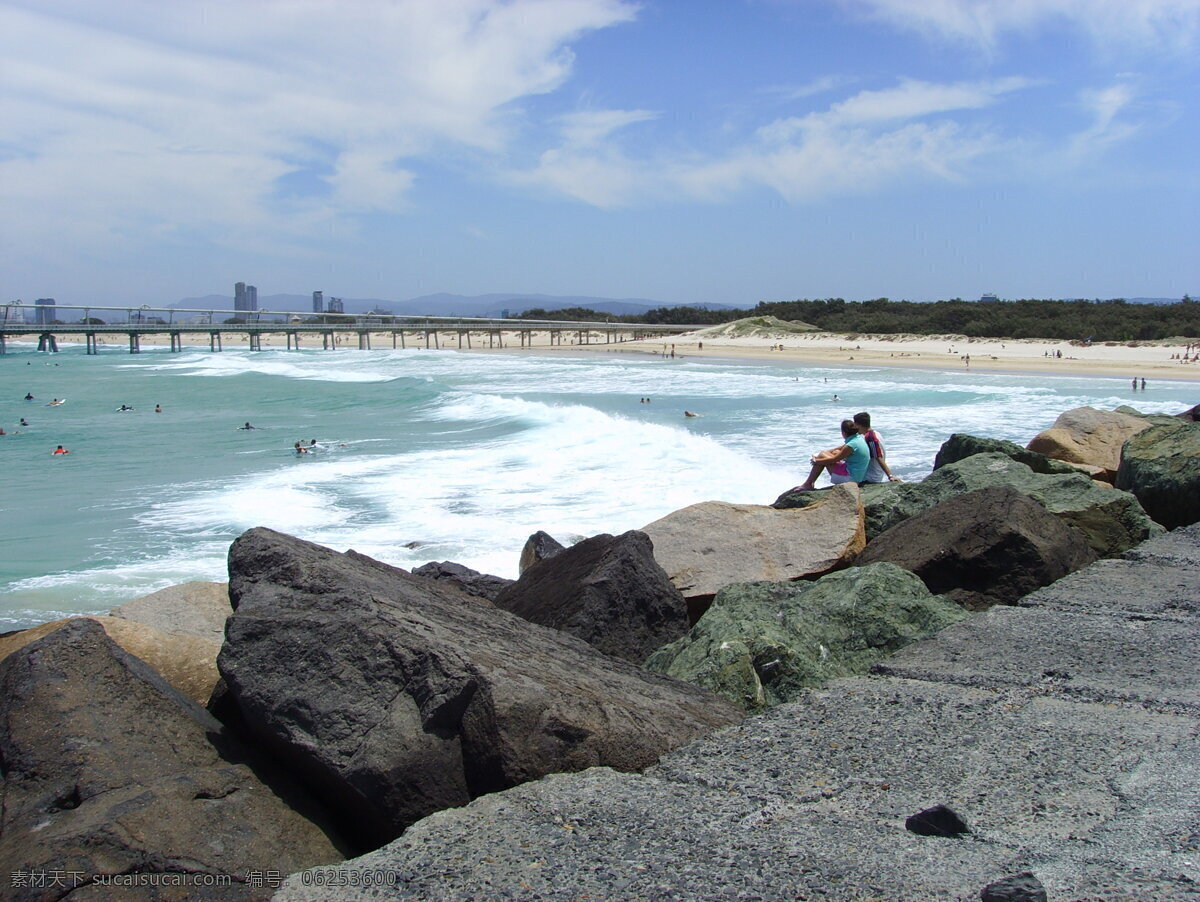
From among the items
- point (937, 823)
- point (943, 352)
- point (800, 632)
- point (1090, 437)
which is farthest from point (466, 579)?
point (943, 352)

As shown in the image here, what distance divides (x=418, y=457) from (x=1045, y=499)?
14.5 metres

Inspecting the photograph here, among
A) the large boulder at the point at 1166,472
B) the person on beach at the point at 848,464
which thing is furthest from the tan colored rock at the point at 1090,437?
the person on beach at the point at 848,464

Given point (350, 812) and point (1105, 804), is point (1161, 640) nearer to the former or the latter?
point (1105, 804)

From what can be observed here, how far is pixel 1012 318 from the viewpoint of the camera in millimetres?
73250

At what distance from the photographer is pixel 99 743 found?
122 inches

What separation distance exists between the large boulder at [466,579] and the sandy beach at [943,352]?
4066 cm

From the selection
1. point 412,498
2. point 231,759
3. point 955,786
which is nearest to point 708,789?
point 955,786

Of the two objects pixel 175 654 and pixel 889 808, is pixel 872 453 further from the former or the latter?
pixel 889 808

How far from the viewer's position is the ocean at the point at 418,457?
11.4 m

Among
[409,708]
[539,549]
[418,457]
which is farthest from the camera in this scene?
[418,457]

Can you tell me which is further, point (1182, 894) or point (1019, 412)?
point (1019, 412)

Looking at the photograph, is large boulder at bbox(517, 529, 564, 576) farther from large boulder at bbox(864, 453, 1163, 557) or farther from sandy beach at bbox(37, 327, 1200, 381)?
sandy beach at bbox(37, 327, 1200, 381)

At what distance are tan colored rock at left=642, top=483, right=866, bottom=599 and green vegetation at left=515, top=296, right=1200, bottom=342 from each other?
61746mm

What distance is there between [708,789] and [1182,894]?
3.72 ft
